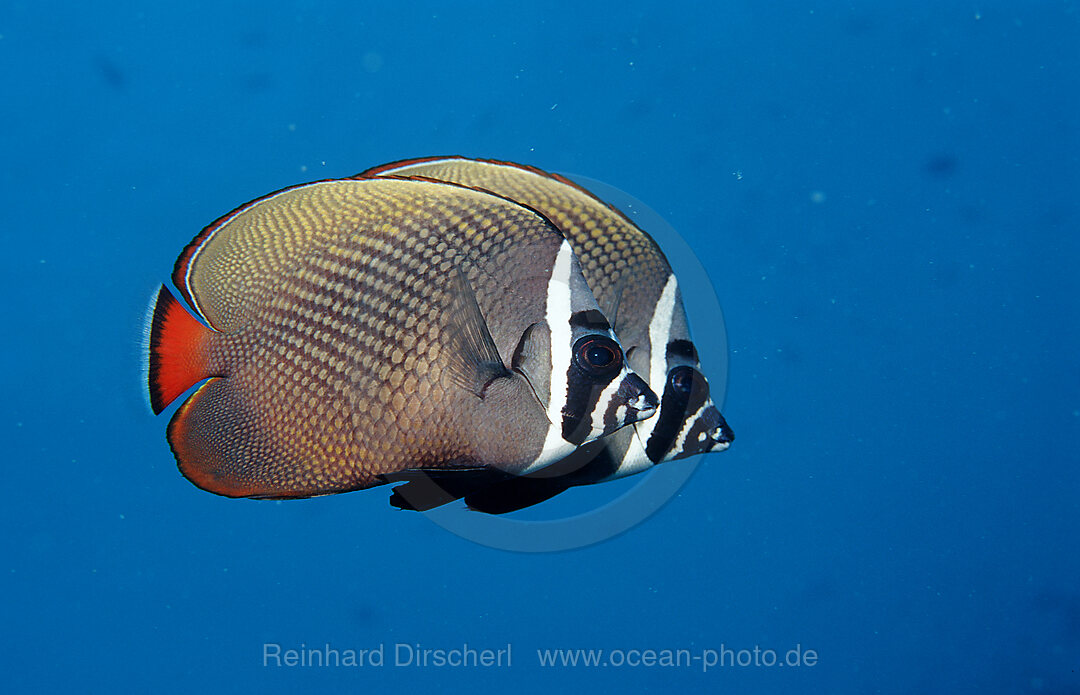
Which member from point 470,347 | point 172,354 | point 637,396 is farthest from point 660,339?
point 172,354

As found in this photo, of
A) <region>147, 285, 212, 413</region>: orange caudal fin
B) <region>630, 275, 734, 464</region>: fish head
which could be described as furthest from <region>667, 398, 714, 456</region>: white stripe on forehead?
<region>147, 285, 212, 413</region>: orange caudal fin

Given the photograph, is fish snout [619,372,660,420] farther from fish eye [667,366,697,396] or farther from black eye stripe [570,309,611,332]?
fish eye [667,366,697,396]

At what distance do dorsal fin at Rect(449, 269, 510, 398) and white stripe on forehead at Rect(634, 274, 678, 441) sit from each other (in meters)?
0.24

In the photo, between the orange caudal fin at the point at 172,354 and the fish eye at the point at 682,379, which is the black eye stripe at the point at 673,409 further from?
the orange caudal fin at the point at 172,354

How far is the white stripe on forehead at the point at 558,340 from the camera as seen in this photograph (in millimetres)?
626

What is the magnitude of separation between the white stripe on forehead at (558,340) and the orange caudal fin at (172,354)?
383 millimetres

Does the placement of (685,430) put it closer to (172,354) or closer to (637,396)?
(637,396)

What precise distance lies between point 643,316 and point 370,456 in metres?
0.36

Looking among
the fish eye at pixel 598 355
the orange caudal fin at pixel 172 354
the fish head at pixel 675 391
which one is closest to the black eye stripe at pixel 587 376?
the fish eye at pixel 598 355

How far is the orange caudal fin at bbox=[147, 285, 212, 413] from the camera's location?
0.69m

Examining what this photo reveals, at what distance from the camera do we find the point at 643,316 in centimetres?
76

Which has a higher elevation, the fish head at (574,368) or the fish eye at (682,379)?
the fish eye at (682,379)

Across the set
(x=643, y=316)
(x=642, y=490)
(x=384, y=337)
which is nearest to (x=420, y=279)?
(x=384, y=337)

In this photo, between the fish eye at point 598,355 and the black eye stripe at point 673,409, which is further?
the black eye stripe at point 673,409
